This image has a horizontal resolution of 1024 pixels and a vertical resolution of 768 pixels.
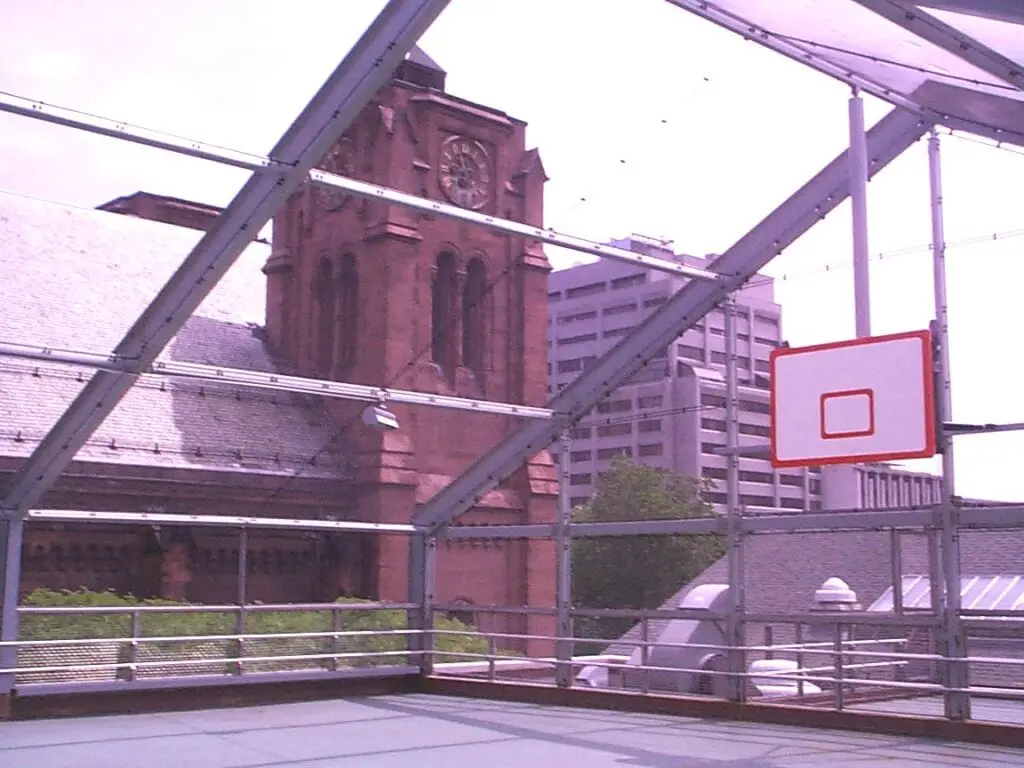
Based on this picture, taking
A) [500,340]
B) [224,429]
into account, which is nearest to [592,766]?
[224,429]

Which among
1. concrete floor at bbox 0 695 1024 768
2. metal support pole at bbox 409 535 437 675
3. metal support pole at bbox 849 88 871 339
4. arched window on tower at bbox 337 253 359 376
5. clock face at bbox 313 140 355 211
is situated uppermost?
clock face at bbox 313 140 355 211

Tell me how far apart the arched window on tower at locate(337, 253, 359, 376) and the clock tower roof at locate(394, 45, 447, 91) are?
193 inches

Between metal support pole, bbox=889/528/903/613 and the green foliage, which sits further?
the green foliage

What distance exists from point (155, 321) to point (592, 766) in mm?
4857

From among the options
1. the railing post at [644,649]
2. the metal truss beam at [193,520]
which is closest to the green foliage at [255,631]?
the metal truss beam at [193,520]

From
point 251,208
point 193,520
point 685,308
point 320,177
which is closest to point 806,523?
point 685,308

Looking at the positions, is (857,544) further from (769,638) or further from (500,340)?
(500,340)

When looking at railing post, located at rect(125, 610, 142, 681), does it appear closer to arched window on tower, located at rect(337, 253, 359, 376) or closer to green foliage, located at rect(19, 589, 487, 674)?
green foliage, located at rect(19, 589, 487, 674)

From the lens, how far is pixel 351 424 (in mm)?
27984

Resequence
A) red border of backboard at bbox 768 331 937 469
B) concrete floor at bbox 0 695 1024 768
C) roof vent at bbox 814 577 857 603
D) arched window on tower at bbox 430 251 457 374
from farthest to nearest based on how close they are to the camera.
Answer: arched window on tower at bbox 430 251 457 374
roof vent at bbox 814 577 857 603
red border of backboard at bbox 768 331 937 469
concrete floor at bbox 0 695 1024 768

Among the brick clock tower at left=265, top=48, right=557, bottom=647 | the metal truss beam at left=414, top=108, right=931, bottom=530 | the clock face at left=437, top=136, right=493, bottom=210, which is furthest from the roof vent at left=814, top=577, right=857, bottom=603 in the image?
the clock face at left=437, top=136, right=493, bottom=210

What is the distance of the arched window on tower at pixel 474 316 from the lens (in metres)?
28.8

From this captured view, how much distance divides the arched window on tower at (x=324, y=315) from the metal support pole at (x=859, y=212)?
19.6 metres

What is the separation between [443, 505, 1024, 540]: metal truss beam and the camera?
9695 mm
